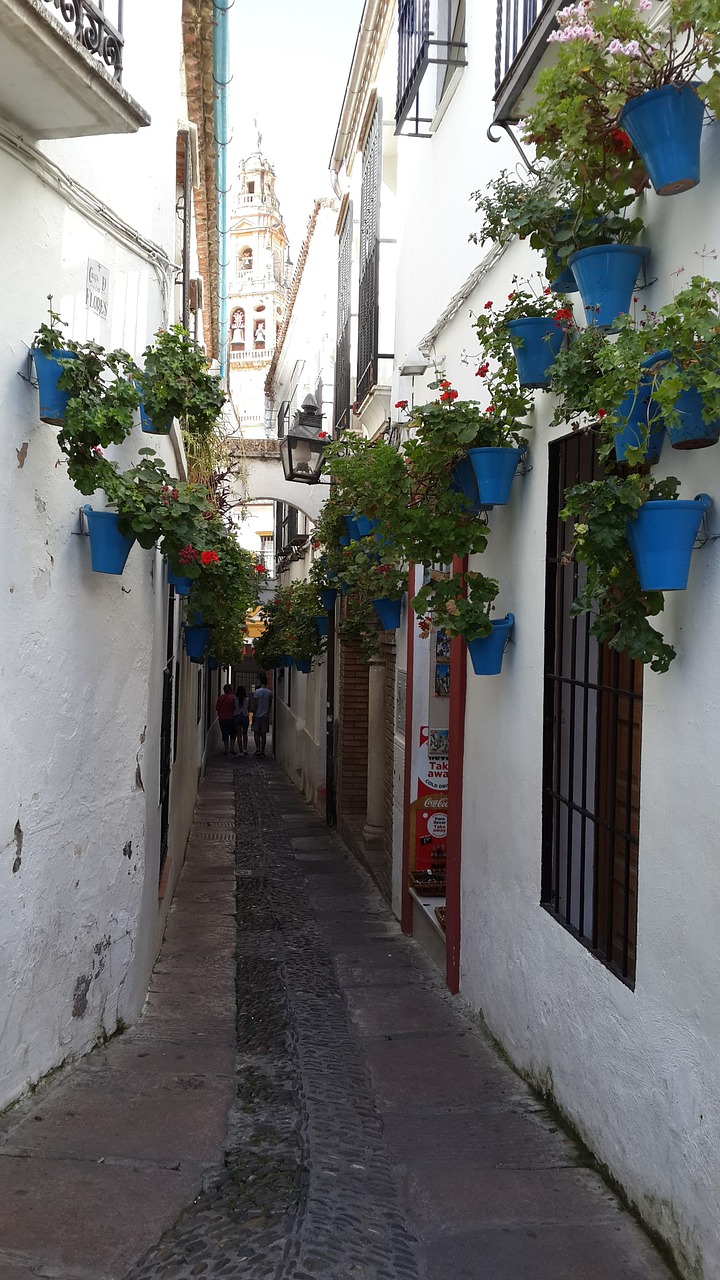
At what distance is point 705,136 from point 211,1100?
4.28 metres

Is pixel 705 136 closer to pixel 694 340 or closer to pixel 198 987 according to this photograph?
pixel 694 340

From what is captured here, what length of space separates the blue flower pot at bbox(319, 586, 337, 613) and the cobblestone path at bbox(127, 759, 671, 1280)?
570cm

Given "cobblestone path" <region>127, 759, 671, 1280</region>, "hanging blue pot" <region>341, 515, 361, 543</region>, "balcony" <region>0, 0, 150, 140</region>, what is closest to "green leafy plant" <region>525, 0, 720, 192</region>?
"balcony" <region>0, 0, 150, 140</region>

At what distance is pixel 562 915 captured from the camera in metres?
4.58

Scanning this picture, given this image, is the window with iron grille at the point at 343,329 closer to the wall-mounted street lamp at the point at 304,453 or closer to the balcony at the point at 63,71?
the wall-mounted street lamp at the point at 304,453

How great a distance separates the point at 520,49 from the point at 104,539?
2783mm

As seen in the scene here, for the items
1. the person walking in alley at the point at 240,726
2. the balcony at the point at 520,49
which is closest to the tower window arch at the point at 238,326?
the person walking in alley at the point at 240,726

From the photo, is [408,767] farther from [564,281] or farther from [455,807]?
[564,281]

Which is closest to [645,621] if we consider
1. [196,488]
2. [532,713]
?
[532,713]

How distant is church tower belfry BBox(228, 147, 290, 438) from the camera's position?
1907 inches

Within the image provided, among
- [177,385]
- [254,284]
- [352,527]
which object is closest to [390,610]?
[352,527]

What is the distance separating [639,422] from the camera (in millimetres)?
3072

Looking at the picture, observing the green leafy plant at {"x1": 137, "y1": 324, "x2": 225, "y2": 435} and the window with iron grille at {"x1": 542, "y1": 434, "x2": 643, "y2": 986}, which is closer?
the window with iron grille at {"x1": 542, "y1": 434, "x2": 643, "y2": 986}

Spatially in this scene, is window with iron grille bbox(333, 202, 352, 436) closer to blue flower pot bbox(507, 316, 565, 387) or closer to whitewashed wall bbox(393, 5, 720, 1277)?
whitewashed wall bbox(393, 5, 720, 1277)
